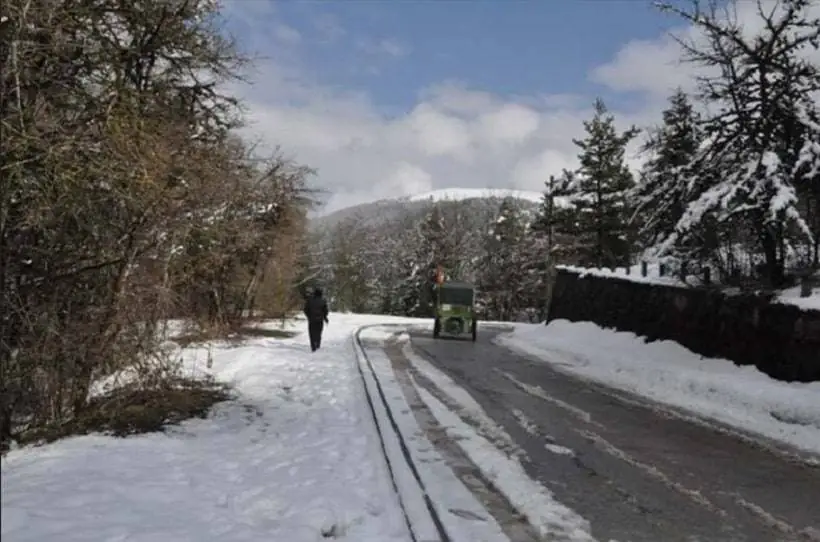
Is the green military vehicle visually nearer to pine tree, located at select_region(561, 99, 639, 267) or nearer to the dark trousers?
the dark trousers

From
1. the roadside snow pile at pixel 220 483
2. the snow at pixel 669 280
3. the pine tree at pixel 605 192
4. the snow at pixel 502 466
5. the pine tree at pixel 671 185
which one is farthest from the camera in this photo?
the pine tree at pixel 605 192

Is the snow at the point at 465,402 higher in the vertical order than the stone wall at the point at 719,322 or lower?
lower

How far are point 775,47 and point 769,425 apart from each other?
36.5ft

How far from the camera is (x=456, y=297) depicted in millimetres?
29406

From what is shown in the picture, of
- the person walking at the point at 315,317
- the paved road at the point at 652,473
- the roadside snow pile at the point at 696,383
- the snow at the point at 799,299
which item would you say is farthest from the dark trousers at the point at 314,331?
the snow at the point at 799,299

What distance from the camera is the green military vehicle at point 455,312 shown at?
28.6 meters

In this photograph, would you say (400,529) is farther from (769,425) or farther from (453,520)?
(769,425)

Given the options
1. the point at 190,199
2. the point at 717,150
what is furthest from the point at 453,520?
the point at 717,150

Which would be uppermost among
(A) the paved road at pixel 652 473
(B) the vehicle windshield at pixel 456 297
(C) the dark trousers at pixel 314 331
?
(B) the vehicle windshield at pixel 456 297

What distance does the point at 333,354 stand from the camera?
64.4 feet

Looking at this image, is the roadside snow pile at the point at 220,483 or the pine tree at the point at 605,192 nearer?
the roadside snow pile at the point at 220,483

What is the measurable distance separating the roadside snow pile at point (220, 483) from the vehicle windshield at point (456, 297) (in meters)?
18.3

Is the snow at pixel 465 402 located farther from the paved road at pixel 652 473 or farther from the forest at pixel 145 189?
the forest at pixel 145 189

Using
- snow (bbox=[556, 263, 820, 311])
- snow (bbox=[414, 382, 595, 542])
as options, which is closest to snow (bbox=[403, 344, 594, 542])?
snow (bbox=[414, 382, 595, 542])
